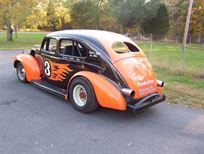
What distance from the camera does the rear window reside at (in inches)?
204

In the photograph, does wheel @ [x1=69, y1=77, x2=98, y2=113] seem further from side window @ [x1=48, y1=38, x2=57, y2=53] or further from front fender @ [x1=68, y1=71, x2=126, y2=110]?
side window @ [x1=48, y1=38, x2=57, y2=53]

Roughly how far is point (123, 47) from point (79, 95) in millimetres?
1459

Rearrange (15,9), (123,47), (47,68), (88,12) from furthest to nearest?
(88,12) < (15,9) < (47,68) < (123,47)

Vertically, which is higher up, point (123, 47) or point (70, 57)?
point (123, 47)

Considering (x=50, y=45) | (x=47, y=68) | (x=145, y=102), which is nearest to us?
(x=145, y=102)

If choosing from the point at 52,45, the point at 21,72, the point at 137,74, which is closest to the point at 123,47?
the point at 137,74

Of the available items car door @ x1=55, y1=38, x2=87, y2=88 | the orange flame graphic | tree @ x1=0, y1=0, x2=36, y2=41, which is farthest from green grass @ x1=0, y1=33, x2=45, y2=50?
car door @ x1=55, y1=38, x2=87, y2=88

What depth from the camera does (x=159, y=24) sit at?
30.1 metres

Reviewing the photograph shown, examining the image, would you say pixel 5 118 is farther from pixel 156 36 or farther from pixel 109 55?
pixel 156 36

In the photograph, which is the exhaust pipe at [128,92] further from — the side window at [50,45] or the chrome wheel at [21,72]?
the chrome wheel at [21,72]

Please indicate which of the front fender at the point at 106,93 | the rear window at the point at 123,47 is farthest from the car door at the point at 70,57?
the rear window at the point at 123,47

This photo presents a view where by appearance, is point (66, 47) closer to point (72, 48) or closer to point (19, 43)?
point (72, 48)

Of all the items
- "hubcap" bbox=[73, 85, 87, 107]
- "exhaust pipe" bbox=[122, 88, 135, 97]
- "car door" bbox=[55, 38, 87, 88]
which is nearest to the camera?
"exhaust pipe" bbox=[122, 88, 135, 97]

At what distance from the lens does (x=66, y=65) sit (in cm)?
554
